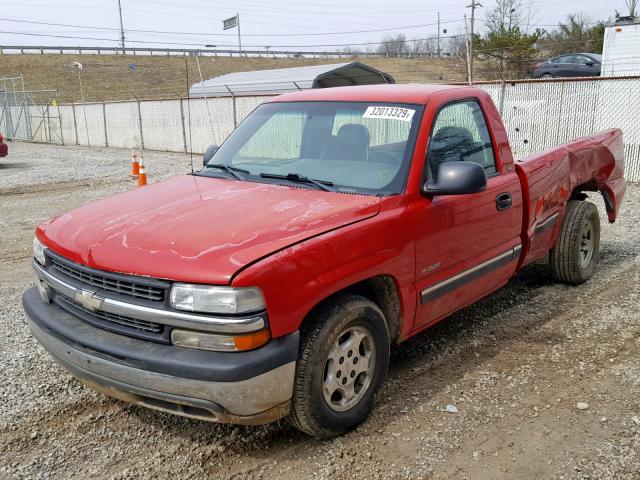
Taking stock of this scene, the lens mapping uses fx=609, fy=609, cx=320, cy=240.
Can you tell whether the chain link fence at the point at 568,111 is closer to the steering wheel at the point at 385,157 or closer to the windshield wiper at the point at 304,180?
the steering wheel at the point at 385,157

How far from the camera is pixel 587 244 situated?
5969 mm

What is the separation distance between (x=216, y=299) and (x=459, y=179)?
1629 millimetres

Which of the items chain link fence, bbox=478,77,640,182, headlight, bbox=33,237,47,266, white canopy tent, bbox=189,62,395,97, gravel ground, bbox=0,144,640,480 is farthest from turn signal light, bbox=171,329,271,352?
white canopy tent, bbox=189,62,395,97

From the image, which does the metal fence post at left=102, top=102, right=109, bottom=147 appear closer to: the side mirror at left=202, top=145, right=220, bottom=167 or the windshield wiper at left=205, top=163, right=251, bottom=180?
the side mirror at left=202, top=145, right=220, bottom=167

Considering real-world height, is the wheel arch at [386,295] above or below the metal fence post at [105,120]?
below

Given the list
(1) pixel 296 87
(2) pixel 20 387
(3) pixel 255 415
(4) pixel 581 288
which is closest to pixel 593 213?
(4) pixel 581 288

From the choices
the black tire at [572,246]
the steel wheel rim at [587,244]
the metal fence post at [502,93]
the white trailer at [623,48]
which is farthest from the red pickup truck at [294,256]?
the white trailer at [623,48]

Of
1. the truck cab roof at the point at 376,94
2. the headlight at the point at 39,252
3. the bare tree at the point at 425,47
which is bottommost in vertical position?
the headlight at the point at 39,252

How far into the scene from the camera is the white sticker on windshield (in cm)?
391

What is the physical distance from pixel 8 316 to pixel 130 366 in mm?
3057

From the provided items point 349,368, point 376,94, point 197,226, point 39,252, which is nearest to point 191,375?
point 197,226

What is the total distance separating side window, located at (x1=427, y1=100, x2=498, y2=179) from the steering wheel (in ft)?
0.71

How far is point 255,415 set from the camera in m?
2.84

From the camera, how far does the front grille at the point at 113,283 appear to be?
111 inches
